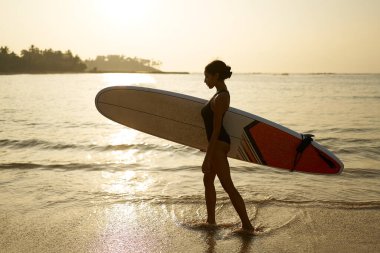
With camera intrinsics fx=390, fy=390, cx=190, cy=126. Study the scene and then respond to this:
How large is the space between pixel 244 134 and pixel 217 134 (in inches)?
45.9

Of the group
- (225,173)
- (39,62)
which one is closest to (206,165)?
(225,173)

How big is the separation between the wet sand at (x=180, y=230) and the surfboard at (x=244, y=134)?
27.6 inches

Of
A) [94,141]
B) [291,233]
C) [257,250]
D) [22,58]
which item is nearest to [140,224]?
[257,250]

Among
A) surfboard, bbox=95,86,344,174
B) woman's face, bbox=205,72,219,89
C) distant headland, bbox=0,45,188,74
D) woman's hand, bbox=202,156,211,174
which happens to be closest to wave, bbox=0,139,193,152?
surfboard, bbox=95,86,344,174

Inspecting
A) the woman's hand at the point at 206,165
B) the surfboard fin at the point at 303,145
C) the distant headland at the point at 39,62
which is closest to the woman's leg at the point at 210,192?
the woman's hand at the point at 206,165

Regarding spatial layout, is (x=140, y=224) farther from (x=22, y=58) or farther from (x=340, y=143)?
(x=22, y=58)

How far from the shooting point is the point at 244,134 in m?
4.98

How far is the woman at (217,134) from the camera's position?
12.6ft

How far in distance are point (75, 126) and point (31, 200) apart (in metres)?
10.9

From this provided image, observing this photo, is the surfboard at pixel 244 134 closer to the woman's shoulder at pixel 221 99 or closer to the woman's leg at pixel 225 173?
the woman's leg at pixel 225 173

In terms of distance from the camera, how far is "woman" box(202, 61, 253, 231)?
3.83m

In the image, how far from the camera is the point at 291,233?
172 inches

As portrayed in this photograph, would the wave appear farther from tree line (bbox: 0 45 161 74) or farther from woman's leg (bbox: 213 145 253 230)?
tree line (bbox: 0 45 161 74)

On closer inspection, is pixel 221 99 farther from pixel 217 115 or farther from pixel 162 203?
pixel 162 203
